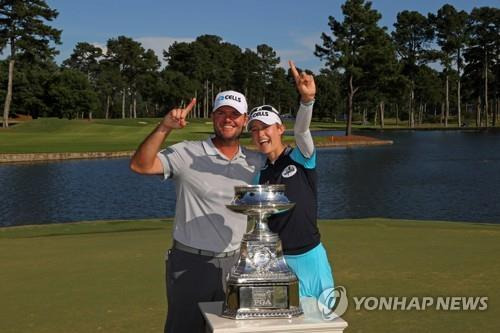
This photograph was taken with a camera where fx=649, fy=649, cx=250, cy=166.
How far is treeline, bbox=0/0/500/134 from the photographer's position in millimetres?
71375

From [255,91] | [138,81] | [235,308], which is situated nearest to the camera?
[235,308]

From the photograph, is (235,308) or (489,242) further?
(489,242)

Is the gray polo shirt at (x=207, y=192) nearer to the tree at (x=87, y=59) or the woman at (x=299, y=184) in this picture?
the woman at (x=299, y=184)

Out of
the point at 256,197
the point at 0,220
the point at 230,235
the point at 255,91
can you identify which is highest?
the point at 255,91

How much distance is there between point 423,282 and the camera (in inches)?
273

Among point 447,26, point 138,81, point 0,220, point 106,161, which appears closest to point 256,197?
point 0,220

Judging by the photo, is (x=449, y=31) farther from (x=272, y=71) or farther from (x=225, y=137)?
(x=225, y=137)

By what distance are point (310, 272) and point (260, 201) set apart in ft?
2.70

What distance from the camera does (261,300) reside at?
10.4ft

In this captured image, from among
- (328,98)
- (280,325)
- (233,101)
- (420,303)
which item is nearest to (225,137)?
(233,101)

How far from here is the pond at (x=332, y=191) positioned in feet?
69.6

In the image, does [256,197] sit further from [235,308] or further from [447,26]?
[447,26]

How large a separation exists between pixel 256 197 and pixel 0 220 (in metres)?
18.8

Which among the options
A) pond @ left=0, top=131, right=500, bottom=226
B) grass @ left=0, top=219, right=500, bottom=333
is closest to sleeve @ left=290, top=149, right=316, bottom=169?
grass @ left=0, top=219, right=500, bottom=333
